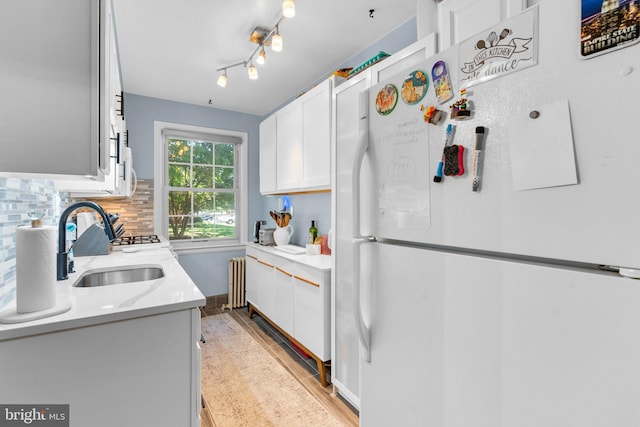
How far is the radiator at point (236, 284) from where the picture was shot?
383 centimetres

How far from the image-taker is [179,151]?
381cm

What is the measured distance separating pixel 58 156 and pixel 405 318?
3.96 ft

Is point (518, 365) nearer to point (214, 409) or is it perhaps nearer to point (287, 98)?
point (214, 409)

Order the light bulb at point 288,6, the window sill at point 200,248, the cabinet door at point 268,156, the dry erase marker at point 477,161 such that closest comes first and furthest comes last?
the dry erase marker at point 477,161 < the light bulb at point 288,6 < the cabinet door at point 268,156 < the window sill at point 200,248

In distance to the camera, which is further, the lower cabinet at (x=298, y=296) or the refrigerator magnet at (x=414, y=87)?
the lower cabinet at (x=298, y=296)

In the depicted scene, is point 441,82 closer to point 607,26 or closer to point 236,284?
point 607,26

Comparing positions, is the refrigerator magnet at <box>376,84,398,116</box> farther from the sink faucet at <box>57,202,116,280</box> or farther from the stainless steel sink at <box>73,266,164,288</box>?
the stainless steel sink at <box>73,266,164,288</box>

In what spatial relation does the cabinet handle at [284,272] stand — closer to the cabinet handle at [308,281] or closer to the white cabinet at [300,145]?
the cabinet handle at [308,281]

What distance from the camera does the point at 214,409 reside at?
192cm

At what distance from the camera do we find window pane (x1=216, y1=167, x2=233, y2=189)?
4.07 metres

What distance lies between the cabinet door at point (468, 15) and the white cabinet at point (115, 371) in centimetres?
163

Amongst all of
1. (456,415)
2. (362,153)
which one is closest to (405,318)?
(456,415)

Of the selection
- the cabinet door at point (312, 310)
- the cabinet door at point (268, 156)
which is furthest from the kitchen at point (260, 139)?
the cabinet door at point (268, 156)

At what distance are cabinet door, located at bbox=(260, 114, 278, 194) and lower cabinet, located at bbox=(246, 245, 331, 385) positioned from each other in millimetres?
732
